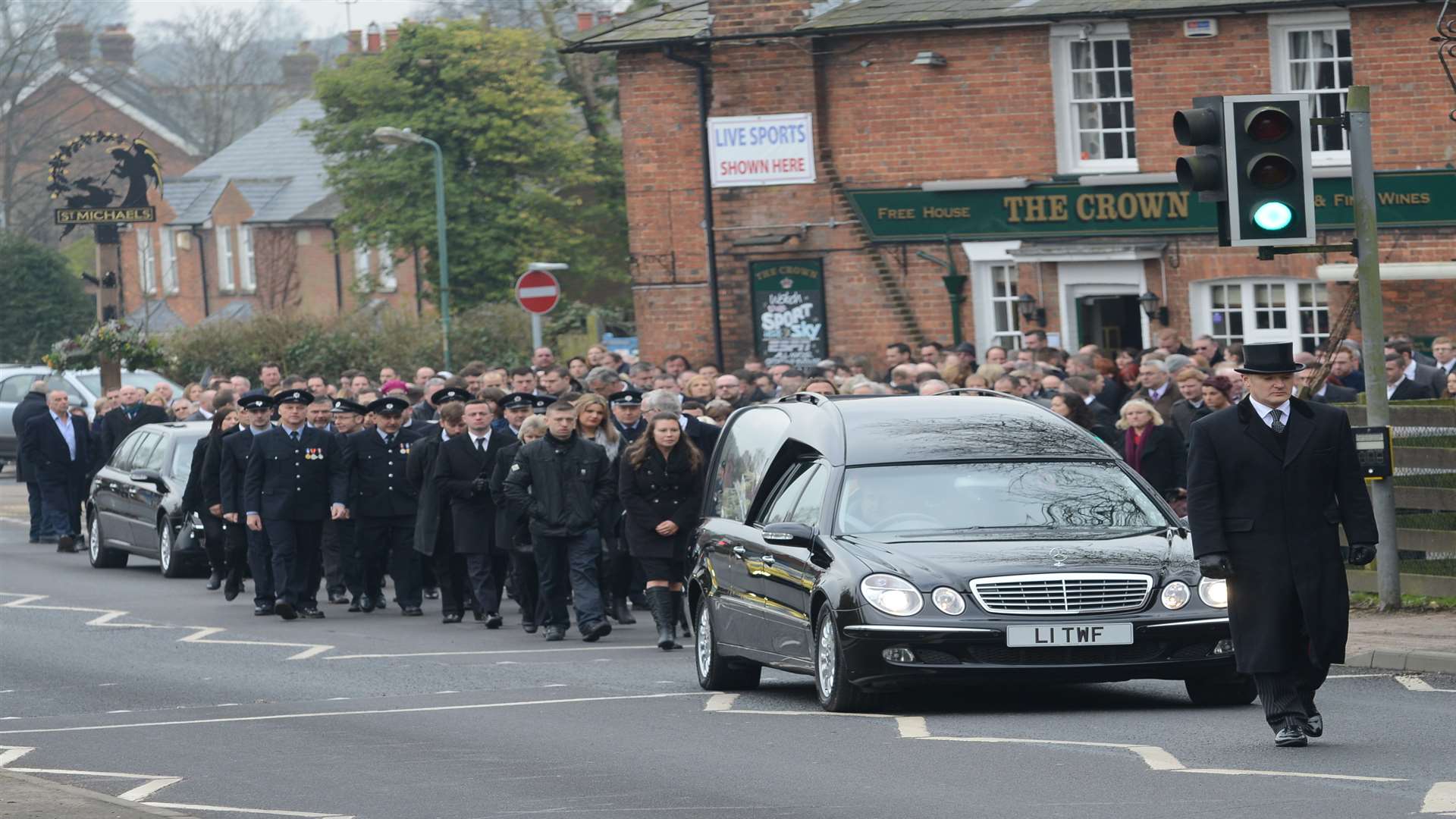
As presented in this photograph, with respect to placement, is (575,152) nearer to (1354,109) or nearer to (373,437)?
(373,437)

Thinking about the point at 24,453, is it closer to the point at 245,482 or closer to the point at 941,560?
the point at 245,482

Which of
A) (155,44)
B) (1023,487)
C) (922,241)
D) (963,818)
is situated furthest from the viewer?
(155,44)

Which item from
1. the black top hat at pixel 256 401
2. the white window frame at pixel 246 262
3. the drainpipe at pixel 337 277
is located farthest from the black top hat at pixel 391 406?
the white window frame at pixel 246 262

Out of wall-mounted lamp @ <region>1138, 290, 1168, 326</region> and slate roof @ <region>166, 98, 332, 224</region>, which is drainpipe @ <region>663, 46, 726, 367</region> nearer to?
wall-mounted lamp @ <region>1138, 290, 1168, 326</region>

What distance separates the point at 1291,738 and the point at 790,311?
21762 millimetres

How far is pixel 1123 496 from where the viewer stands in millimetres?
12203

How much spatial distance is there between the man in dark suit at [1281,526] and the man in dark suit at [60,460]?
18.7 metres

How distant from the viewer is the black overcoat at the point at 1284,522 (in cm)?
984

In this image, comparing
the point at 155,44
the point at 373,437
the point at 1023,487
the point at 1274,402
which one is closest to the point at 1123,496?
the point at 1023,487

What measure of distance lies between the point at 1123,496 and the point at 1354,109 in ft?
11.9

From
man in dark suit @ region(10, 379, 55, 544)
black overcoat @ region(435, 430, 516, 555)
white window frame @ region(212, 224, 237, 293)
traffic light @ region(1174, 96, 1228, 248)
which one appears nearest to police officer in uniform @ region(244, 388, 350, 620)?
black overcoat @ region(435, 430, 516, 555)

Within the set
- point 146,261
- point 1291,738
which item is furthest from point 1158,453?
point 146,261

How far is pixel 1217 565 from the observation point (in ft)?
32.6

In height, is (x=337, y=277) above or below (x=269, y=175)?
below
